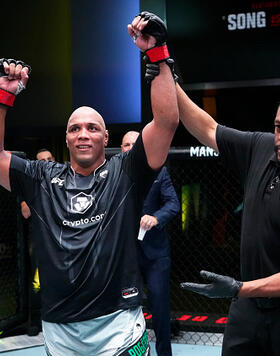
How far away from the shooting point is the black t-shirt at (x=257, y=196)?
77.2 inches

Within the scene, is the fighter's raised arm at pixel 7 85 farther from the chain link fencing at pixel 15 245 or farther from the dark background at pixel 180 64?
the dark background at pixel 180 64

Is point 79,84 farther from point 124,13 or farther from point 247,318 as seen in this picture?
point 247,318

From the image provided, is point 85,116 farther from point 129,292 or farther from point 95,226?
point 129,292

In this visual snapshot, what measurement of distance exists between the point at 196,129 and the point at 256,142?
0.28 meters

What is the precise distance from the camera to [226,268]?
18.9 feet

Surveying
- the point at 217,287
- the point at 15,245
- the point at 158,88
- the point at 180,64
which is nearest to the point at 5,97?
the point at 158,88

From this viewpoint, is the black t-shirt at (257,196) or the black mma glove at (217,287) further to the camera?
the black t-shirt at (257,196)

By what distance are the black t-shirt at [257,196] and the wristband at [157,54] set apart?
1.92 ft

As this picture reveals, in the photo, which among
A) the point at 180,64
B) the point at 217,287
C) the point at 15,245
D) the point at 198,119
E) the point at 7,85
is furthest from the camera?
the point at 180,64

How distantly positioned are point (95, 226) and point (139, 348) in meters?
0.46

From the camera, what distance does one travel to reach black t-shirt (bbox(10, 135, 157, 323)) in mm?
1774

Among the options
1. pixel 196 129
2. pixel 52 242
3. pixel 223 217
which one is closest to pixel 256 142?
pixel 196 129

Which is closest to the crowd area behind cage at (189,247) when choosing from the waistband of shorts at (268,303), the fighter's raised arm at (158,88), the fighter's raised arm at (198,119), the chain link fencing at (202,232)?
the chain link fencing at (202,232)

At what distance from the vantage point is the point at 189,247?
600cm
